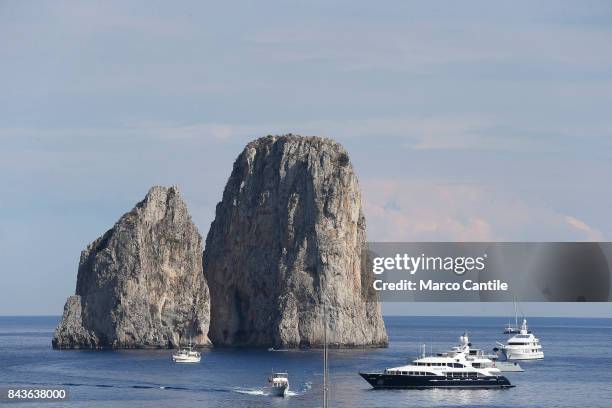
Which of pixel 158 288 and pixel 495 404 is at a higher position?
pixel 158 288

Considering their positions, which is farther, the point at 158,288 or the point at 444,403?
the point at 158,288

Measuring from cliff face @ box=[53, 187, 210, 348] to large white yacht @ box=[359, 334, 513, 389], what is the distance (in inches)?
2608

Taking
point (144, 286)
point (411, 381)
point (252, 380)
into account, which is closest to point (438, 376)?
point (411, 381)

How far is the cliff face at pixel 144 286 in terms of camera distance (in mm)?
189625

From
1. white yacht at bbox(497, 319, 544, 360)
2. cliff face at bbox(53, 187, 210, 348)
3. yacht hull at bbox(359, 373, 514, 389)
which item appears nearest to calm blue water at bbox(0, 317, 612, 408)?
yacht hull at bbox(359, 373, 514, 389)

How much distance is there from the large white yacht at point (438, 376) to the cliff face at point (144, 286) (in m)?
66.2

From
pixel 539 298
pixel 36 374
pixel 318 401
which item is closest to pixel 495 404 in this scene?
pixel 318 401

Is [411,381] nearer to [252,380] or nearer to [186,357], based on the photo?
[252,380]

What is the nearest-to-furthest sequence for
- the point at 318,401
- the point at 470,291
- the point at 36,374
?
1. the point at 470,291
2. the point at 318,401
3. the point at 36,374

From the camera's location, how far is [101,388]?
129500 mm

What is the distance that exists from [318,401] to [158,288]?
80514 mm

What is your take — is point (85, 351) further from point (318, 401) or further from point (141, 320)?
point (318, 401)

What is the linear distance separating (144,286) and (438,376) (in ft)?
234

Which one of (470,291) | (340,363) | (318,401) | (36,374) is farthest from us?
(340,363)
